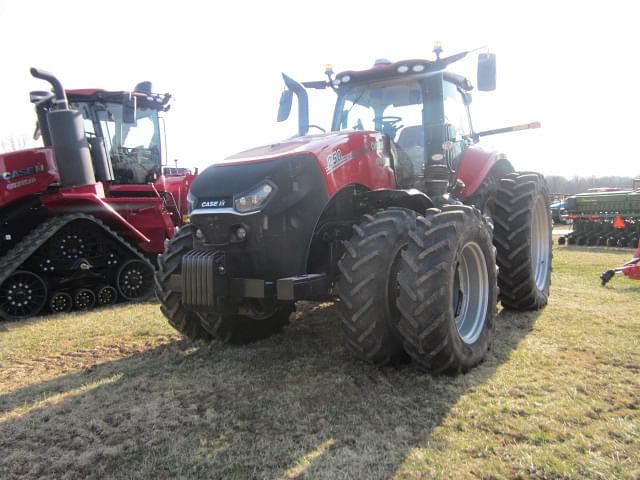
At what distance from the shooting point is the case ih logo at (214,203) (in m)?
3.79

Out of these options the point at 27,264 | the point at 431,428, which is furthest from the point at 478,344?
the point at 27,264

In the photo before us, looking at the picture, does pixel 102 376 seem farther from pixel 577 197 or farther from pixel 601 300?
pixel 577 197

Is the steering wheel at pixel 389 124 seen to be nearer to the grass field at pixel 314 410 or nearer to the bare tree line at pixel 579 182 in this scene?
the grass field at pixel 314 410

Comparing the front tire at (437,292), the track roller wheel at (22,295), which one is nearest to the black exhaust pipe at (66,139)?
the track roller wheel at (22,295)

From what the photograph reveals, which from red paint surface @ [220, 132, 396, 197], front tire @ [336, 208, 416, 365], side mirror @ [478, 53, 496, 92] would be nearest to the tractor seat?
red paint surface @ [220, 132, 396, 197]

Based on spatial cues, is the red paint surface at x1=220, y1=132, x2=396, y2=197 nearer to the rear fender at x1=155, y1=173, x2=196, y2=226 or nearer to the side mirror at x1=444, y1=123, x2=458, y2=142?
the side mirror at x1=444, y1=123, x2=458, y2=142

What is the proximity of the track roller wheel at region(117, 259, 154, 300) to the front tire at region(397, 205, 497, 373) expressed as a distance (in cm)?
528

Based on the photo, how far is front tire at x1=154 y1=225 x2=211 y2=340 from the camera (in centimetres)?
435

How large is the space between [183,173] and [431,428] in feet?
27.4

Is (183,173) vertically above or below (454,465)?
above

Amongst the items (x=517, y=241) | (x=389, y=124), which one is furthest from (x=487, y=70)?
(x=517, y=241)

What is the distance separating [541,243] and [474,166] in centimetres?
163

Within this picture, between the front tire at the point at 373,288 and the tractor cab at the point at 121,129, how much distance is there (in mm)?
5363

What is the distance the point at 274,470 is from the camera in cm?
255
